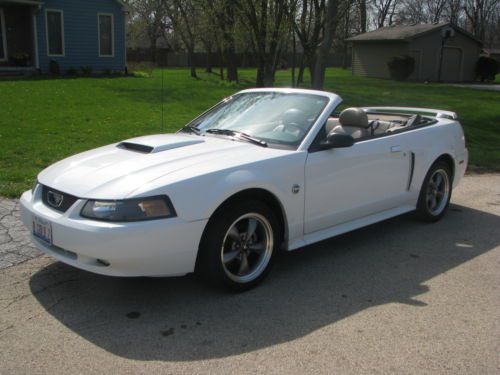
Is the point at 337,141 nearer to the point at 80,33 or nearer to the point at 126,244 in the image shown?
the point at 126,244

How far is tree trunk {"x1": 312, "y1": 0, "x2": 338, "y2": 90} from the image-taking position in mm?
10750

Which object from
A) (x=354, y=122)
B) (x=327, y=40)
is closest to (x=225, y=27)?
(x=327, y=40)

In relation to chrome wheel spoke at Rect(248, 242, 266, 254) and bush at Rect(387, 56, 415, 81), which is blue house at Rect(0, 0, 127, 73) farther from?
chrome wheel spoke at Rect(248, 242, 266, 254)

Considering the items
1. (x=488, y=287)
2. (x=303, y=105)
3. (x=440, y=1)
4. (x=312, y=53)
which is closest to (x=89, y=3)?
(x=312, y=53)

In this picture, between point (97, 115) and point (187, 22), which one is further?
point (187, 22)

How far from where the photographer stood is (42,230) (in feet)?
13.0

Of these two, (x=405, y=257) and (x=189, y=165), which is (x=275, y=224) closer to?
(x=189, y=165)

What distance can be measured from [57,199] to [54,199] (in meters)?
0.06

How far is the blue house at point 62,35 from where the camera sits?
22.4 m

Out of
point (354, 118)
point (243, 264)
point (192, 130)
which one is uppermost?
point (354, 118)

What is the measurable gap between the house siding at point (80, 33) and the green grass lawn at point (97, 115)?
4.32m

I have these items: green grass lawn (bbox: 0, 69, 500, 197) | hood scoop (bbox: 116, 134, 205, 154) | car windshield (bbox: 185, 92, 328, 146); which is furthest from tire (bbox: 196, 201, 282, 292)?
green grass lawn (bbox: 0, 69, 500, 197)

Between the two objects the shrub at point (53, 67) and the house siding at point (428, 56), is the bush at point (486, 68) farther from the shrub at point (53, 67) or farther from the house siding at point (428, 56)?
the shrub at point (53, 67)

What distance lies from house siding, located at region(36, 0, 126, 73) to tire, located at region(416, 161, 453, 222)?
20.3 m
